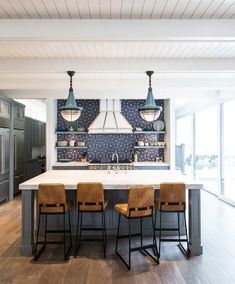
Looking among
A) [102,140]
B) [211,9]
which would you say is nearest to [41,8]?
[211,9]

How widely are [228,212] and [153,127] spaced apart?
308cm

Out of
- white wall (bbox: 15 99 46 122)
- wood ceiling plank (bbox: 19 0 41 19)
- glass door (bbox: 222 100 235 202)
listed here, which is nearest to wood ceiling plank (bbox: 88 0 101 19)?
wood ceiling plank (bbox: 19 0 41 19)

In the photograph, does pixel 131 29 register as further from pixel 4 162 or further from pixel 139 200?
pixel 4 162

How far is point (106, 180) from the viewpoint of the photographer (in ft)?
13.4

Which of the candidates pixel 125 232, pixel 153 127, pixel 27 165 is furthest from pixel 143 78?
pixel 27 165

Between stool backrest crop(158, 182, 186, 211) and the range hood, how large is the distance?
4.11 metres

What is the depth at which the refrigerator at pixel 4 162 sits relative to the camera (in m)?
6.62

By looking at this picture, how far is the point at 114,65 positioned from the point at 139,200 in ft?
8.23

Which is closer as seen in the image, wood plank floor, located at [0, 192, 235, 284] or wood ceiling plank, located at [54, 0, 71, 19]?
wood ceiling plank, located at [54, 0, 71, 19]

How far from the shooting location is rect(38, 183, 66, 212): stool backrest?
142 inches

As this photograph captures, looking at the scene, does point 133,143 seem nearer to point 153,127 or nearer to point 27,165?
point 153,127

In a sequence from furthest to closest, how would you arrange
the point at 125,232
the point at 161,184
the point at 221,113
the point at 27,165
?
1. the point at 27,165
2. the point at 221,113
3. the point at 125,232
4. the point at 161,184

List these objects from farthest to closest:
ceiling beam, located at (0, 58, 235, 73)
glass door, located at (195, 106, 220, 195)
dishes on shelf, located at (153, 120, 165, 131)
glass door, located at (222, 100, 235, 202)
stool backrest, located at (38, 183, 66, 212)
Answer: glass door, located at (195, 106, 220, 195) → dishes on shelf, located at (153, 120, 165, 131) → glass door, located at (222, 100, 235, 202) → ceiling beam, located at (0, 58, 235, 73) → stool backrest, located at (38, 183, 66, 212)

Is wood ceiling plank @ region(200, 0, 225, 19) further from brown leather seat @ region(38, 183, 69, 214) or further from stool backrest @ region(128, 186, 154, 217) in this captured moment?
brown leather seat @ region(38, 183, 69, 214)
